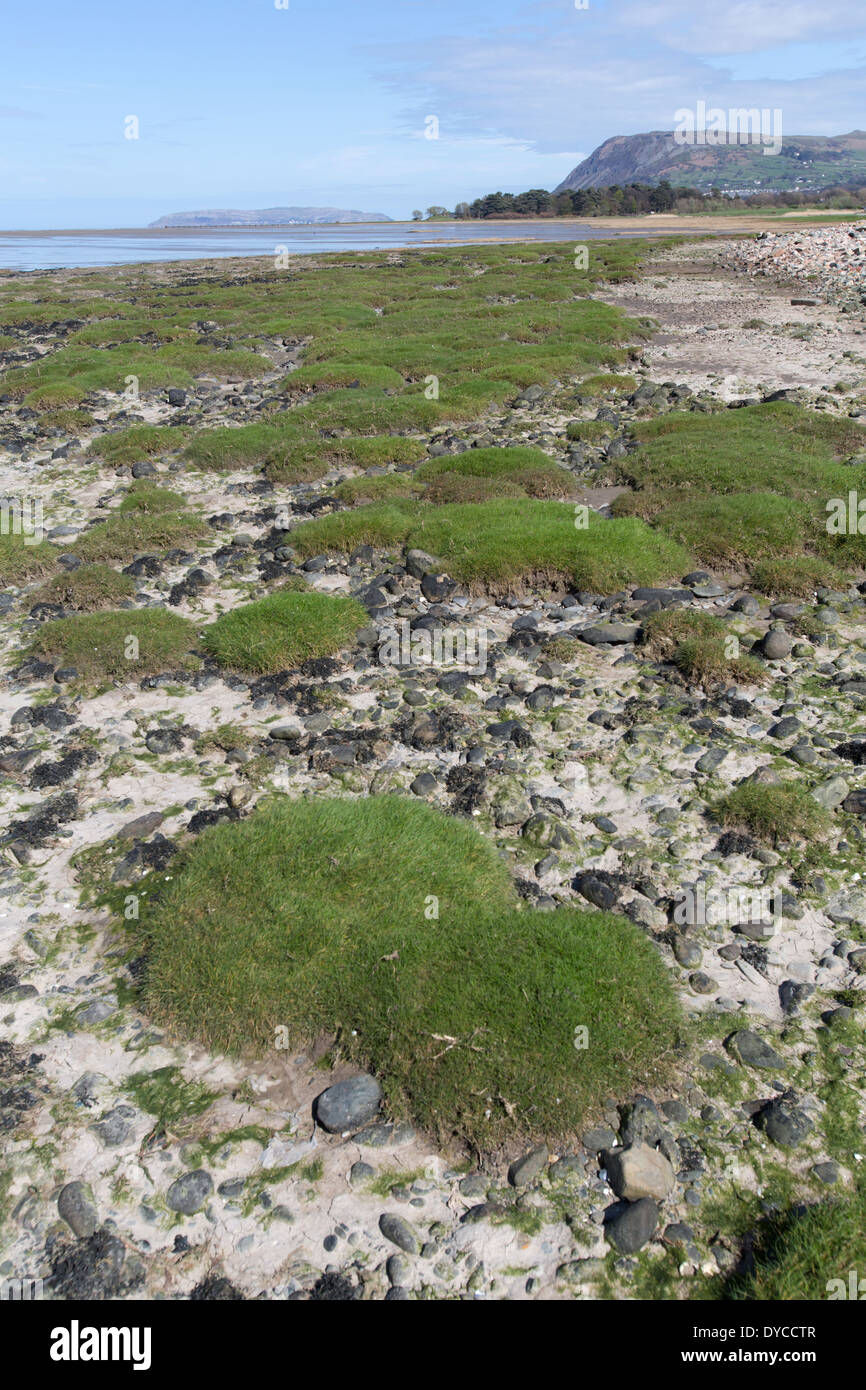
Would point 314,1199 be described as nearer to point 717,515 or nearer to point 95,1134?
point 95,1134

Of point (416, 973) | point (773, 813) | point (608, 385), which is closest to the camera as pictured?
point (416, 973)

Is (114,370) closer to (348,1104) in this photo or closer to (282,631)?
(282,631)

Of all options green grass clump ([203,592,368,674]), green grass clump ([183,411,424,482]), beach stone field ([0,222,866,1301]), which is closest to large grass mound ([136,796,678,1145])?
beach stone field ([0,222,866,1301])

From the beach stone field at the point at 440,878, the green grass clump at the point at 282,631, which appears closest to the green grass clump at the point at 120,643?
the beach stone field at the point at 440,878

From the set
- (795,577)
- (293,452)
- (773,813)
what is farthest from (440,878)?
(293,452)

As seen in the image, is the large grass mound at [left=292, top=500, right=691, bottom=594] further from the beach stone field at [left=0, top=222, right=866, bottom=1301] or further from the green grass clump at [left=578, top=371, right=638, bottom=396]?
the green grass clump at [left=578, top=371, right=638, bottom=396]
